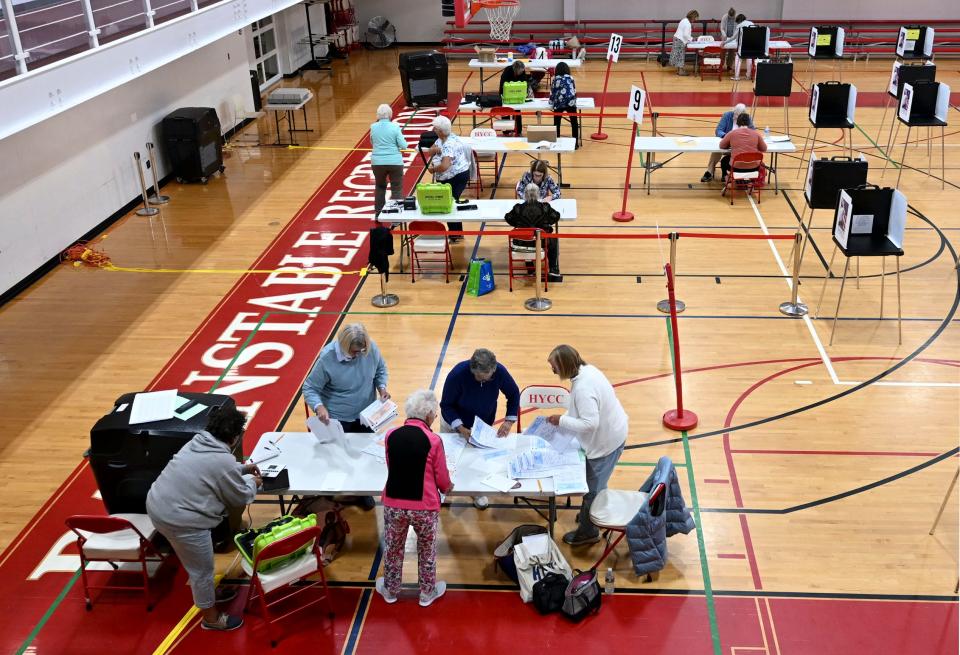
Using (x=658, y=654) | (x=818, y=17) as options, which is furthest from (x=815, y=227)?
(x=818, y=17)

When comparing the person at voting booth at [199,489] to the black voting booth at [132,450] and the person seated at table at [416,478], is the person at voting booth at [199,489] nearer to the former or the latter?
the black voting booth at [132,450]

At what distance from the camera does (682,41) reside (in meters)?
22.1

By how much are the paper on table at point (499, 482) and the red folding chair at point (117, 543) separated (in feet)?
7.59

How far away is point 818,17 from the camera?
78.5 feet

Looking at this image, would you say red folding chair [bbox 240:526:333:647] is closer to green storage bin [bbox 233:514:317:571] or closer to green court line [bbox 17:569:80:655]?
green storage bin [bbox 233:514:317:571]

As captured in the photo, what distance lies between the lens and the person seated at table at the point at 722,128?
13273 mm

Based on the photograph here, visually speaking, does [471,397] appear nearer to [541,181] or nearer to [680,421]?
[680,421]

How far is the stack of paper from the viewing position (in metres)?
6.56

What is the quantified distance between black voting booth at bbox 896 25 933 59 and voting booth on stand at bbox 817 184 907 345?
35.2 feet

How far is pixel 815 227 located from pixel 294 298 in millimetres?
7231

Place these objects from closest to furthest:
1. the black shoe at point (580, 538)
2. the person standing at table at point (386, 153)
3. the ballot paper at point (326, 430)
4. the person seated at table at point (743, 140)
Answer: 1. the ballot paper at point (326, 430)
2. the black shoe at point (580, 538)
3. the person standing at table at point (386, 153)
4. the person seated at table at point (743, 140)

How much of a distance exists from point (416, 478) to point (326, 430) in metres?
1.22

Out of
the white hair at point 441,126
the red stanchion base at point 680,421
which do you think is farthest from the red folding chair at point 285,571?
the white hair at point 441,126

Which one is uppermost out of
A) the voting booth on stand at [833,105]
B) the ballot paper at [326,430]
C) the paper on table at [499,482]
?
the voting booth on stand at [833,105]
